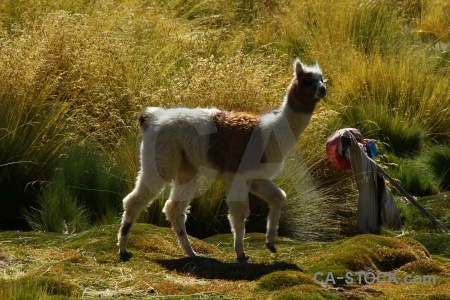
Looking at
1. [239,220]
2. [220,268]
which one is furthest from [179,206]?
[220,268]

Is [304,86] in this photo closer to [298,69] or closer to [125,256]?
[298,69]

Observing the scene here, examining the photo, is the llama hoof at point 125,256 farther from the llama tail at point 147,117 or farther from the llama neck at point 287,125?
the llama neck at point 287,125

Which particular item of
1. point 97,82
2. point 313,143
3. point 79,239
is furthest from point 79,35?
point 79,239

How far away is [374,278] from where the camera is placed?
6.48m

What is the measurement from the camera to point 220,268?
659 centimetres

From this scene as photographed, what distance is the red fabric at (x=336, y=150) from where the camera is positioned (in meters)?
8.89

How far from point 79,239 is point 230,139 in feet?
5.05

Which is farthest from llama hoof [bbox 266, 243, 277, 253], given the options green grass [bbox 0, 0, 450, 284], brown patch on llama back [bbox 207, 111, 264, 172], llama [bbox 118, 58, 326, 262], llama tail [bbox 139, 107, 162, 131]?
llama tail [bbox 139, 107, 162, 131]

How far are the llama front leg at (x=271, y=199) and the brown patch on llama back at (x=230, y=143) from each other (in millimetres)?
196

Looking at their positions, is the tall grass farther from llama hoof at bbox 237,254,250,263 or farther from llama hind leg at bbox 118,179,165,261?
llama hoof at bbox 237,254,250,263

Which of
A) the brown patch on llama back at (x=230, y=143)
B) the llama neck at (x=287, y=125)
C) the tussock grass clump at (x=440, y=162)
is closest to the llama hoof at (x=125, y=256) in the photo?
the brown patch on llama back at (x=230, y=143)

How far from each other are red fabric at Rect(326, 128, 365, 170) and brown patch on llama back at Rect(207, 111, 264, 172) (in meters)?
1.89

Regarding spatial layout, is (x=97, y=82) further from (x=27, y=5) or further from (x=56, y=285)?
(x=56, y=285)

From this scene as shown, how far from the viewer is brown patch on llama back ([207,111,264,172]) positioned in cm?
712
